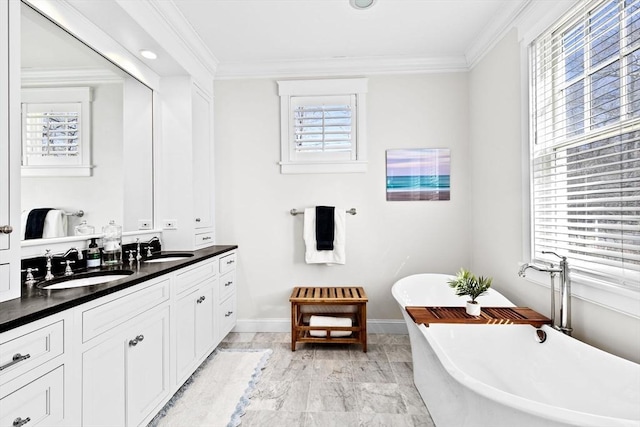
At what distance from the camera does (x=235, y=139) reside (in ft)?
9.87

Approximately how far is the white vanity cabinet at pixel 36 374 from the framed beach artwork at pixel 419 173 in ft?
8.28

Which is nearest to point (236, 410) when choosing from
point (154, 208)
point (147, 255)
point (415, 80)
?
point (147, 255)

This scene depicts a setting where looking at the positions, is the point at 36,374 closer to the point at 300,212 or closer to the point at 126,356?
the point at 126,356

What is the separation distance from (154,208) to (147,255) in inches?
15.7

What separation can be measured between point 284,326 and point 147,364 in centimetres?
152

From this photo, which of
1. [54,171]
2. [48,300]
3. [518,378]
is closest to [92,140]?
[54,171]

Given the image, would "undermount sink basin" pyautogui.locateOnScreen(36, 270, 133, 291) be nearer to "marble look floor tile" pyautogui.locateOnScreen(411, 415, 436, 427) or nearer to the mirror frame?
the mirror frame

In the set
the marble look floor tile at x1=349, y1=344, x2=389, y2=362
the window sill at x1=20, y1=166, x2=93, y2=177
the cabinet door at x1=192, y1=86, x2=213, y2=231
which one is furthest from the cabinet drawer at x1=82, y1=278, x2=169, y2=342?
the marble look floor tile at x1=349, y1=344, x2=389, y2=362

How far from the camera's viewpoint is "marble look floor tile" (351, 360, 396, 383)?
7.13 ft

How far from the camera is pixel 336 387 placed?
209 centimetres

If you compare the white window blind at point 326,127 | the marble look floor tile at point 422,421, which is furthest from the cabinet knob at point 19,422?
the white window blind at point 326,127

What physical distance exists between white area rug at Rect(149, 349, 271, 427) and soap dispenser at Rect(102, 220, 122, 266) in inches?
36.8

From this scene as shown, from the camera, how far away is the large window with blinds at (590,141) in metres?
1.35

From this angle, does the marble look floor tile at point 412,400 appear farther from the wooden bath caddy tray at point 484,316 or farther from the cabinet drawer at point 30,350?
the cabinet drawer at point 30,350
